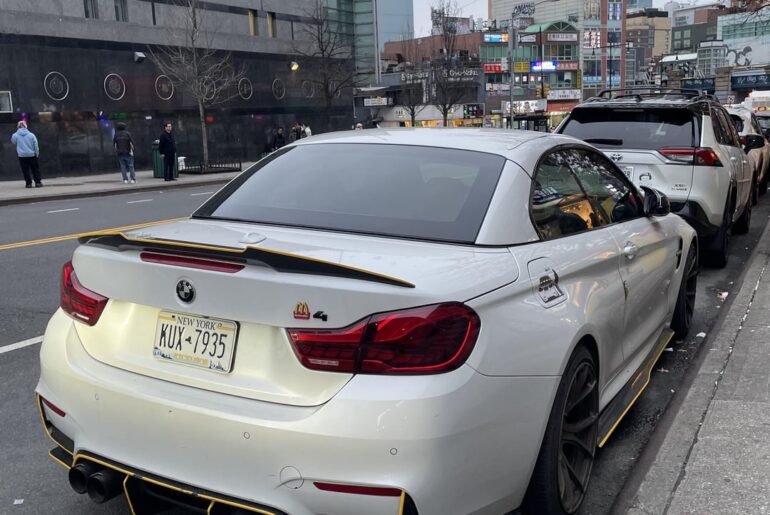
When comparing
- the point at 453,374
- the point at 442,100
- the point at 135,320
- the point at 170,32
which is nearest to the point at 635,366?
the point at 453,374

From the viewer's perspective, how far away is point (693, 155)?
7590mm

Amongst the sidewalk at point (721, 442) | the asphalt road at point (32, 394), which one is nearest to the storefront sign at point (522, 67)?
the asphalt road at point (32, 394)

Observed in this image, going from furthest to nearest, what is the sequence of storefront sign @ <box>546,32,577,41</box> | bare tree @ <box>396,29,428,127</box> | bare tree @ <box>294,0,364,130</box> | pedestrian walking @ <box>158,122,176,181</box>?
storefront sign @ <box>546,32,577,41</box> → bare tree @ <box>396,29,428,127</box> → bare tree @ <box>294,0,364,130</box> → pedestrian walking @ <box>158,122,176,181</box>

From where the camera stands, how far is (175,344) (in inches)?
106

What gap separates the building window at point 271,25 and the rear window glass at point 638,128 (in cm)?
3551

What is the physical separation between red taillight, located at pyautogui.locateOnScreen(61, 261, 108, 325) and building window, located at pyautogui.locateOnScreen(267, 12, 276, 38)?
39958 mm

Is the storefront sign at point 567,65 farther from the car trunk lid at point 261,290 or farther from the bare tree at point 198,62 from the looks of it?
the car trunk lid at point 261,290

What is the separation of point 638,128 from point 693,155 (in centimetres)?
64

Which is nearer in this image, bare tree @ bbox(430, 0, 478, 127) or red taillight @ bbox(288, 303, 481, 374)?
red taillight @ bbox(288, 303, 481, 374)

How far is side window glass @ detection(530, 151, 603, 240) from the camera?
133 inches

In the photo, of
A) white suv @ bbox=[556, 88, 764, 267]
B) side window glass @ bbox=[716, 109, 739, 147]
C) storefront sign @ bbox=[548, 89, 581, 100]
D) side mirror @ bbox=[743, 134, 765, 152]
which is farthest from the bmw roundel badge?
storefront sign @ bbox=[548, 89, 581, 100]

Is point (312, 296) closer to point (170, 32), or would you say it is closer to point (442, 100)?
point (170, 32)

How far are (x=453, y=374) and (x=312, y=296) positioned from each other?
52cm

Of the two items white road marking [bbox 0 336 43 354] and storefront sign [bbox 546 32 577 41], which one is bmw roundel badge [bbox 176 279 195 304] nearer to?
white road marking [bbox 0 336 43 354]
